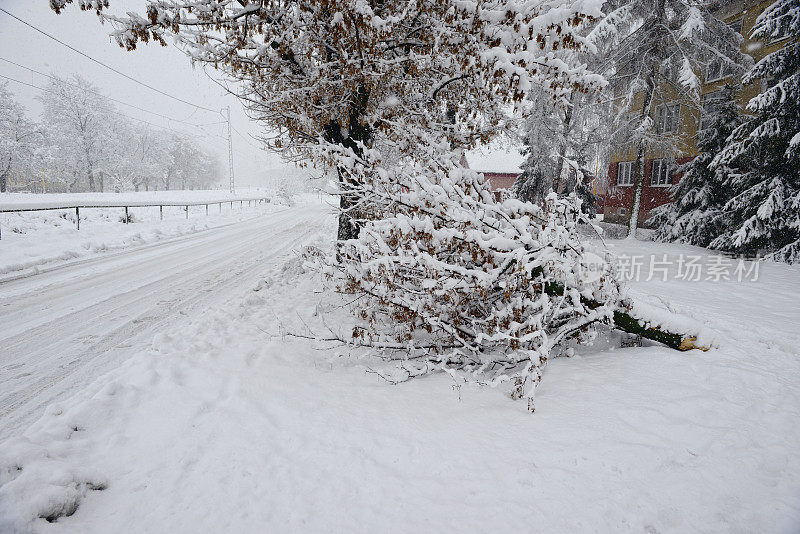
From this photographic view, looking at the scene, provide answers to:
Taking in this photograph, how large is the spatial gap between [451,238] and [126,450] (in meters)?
3.23

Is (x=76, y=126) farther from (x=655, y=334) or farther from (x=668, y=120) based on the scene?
(x=655, y=334)

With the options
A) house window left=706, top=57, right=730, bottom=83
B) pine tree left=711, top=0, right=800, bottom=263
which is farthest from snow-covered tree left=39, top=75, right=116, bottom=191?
pine tree left=711, top=0, right=800, bottom=263

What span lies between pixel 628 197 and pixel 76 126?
2443 inches

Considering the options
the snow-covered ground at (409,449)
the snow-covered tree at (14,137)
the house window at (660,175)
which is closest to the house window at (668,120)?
the house window at (660,175)

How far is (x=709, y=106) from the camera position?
16.3 metres

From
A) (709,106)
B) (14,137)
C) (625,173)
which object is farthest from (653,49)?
(14,137)

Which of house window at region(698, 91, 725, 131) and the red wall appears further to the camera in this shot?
the red wall

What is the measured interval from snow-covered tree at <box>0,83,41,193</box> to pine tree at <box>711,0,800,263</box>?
59129 mm

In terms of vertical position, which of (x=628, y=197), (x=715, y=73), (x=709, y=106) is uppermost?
(x=715, y=73)

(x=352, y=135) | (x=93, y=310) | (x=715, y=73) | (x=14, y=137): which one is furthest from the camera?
(x=14, y=137)

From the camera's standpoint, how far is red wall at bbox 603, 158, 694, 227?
63.7 ft

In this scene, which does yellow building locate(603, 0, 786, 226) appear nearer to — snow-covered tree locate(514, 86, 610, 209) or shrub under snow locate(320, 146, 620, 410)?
snow-covered tree locate(514, 86, 610, 209)

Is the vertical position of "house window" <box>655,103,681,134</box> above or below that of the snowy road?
above

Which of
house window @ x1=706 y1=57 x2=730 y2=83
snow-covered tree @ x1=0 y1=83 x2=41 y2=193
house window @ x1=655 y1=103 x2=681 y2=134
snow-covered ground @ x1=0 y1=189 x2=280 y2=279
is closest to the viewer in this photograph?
snow-covered ground @ x1=0 y1=189 x2=280 y2=279
